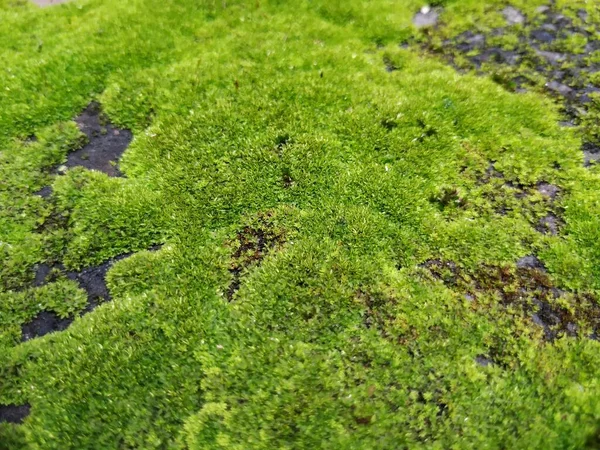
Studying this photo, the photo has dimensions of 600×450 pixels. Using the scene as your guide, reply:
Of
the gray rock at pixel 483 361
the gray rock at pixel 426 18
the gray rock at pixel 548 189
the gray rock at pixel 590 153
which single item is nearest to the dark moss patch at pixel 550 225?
the gray rock at pixel 548 189

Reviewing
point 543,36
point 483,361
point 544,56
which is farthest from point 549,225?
point 543,36

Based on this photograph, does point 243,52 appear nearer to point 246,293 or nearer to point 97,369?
point 246,293

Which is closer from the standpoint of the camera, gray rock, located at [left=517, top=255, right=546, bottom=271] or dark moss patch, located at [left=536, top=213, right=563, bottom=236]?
gray rock, located at [left=517, top=255, right=546, bottom=271]

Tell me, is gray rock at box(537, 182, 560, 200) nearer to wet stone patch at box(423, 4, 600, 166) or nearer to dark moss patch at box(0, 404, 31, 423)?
wet stone patch at box(423, 4, 600, 166)

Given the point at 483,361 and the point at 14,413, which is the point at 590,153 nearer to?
the point at 483,361

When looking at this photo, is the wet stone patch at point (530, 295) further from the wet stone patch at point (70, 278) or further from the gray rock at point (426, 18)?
the gray rock at point (426, 18)

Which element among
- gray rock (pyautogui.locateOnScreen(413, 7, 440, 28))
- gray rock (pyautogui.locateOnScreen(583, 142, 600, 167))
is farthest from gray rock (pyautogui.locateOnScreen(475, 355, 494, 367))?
gray rock (pyautogui.locateOnScreen(413, 7, 440, 28))

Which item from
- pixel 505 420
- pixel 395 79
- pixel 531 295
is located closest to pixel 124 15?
pixel 395 79
